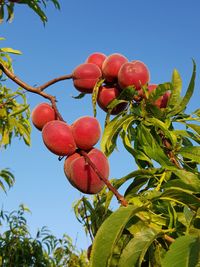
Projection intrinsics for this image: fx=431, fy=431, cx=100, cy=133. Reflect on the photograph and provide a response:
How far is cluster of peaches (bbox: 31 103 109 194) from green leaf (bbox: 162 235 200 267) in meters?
0.34

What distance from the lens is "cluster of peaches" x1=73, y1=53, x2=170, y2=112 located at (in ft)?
4.03

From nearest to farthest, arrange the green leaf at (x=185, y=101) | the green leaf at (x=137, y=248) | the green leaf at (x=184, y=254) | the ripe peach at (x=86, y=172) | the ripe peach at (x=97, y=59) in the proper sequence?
the green leaf at (x=184, y=254) → the green leaf at (x=137, y=248) → the ripe peach at (x=86, y=172) → the green leaf at (x=185, y=101) → the ripe peach at (x=97, y=59)

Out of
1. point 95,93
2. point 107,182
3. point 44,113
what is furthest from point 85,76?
point 107,182

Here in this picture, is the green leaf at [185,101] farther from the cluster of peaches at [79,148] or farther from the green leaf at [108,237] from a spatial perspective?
the green leaf at [108,237]

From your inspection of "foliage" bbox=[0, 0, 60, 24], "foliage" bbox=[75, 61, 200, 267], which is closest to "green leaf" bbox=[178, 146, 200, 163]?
"foliage" bbox=[75, 61, 200, 267]

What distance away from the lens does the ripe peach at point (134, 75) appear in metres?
1.21

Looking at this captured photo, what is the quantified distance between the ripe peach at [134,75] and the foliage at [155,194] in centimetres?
3

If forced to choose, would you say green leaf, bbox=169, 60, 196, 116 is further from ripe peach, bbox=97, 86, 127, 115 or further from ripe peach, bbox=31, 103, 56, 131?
ripe peach, bbox=31, 103, 56, 131

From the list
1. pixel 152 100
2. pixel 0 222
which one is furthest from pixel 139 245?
pixel 0 222

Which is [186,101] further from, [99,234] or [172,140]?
[99,234]

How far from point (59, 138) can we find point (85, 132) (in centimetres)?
7

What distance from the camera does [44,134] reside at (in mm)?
1144

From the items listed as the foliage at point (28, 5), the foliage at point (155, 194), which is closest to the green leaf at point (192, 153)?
the foliage at point (155, 194)

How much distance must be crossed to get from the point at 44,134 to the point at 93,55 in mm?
378
